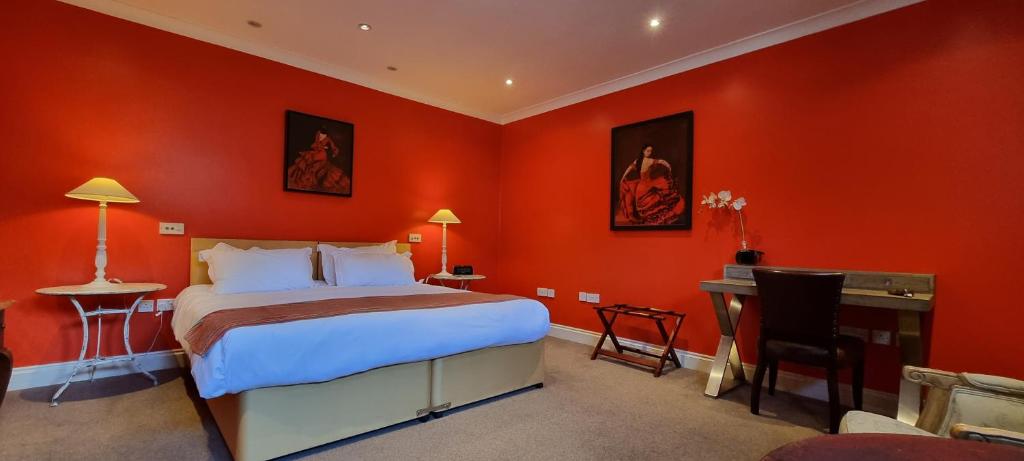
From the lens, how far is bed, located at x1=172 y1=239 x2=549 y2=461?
1.95 m

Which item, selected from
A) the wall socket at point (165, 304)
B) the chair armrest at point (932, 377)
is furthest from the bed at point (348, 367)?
the chair armrest at point (932, 377)

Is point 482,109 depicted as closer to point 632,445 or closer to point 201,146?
point 201,146

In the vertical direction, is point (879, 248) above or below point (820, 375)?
above

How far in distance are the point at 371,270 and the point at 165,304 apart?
4.91 ft

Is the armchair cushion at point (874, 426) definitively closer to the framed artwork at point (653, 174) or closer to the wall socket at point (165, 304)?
the framed artwork at point (653, 174)

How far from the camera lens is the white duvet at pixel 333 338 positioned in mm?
Result: 1903

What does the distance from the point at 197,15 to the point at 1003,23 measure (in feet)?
16.8

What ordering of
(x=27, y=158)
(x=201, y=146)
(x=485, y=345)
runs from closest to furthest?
(x=485, y=345), (x=27, y=158), (x=201, y=146)

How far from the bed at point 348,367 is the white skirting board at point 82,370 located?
0.62 meters

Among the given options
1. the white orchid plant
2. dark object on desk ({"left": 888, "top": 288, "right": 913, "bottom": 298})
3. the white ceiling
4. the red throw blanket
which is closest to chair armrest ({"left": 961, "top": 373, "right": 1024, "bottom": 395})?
dark object on desk ({"left": 888, "top": 288, "right": 913, "bottom": 298})

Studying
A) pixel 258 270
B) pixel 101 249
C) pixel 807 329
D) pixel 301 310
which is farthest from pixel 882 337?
pixel 101 249

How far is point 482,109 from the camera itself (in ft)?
17.4

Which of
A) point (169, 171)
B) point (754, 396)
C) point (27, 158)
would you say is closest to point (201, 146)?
point (169, 171)

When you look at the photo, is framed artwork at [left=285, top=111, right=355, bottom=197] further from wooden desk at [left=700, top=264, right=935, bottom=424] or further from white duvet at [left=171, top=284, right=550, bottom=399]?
wooden desk at [left=700, top=264, right=935, bottom=424]
